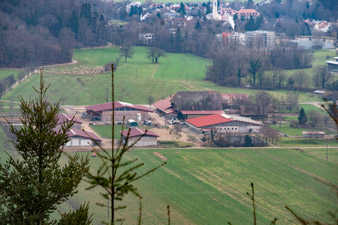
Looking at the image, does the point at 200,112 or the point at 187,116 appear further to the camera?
the point at 200,112

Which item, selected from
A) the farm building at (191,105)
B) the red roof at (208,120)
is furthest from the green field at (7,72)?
the red roof at (208,120)

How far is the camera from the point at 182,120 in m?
21.4

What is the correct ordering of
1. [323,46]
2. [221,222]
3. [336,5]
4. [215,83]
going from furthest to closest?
[336,5]
[323,46]
[215,83]
[221,222]

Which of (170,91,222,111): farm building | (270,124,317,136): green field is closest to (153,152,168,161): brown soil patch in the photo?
(270,124,317,136): green field

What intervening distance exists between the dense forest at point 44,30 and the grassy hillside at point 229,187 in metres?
15.9

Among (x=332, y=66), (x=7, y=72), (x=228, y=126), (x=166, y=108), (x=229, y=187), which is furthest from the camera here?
(x=332, y=66)

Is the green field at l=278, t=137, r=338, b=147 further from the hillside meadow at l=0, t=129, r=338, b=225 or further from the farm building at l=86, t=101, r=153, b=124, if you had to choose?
the farm building at l=86, t=101, r=153, b=124

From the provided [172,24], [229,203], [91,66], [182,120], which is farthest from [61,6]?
[229,203]

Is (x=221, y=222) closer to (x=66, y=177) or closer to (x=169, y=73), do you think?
(x=66, y=177)

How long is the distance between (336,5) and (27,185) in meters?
51.1

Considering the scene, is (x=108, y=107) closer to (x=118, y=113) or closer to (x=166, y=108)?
(x=118, y=113)

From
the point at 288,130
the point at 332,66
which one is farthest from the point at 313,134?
the point at 332,66

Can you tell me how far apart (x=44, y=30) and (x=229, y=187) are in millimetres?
24705

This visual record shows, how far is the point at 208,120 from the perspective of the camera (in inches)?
796
